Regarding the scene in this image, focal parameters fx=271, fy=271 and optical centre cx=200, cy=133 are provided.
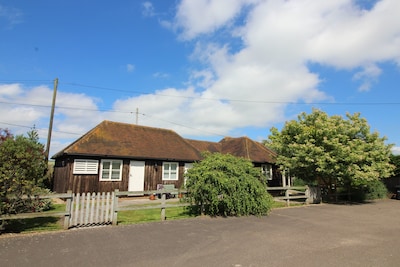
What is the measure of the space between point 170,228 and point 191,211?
12.1ft

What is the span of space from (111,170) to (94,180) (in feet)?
4.14

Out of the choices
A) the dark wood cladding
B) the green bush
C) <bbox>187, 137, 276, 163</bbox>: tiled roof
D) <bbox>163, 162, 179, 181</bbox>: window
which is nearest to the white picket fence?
the dark wood cladding

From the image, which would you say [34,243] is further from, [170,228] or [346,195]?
[346,195]

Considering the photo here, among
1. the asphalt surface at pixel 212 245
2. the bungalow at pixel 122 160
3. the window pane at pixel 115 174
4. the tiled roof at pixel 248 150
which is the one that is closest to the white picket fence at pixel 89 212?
the asphalt surface at pixel 212 245

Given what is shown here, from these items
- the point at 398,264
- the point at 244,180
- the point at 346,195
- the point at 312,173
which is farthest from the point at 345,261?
the point at 346,195

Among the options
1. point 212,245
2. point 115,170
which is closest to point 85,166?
point 115,170

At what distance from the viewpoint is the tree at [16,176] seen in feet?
24.7

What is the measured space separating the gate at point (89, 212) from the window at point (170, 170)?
11213mm

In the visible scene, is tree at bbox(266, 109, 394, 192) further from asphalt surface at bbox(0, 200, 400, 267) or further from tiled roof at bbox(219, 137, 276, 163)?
asphalt surface at bbox(0, 200, 400, 267)

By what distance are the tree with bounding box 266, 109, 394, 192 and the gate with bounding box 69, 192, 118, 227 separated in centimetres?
1163

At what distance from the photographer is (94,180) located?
17578 millimetres

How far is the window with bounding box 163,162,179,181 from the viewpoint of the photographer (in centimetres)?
2066

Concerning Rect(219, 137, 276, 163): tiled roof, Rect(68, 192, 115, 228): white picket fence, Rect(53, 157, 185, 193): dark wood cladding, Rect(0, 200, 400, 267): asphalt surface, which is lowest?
Rect(0, 200, 400, 267): asphalt surface

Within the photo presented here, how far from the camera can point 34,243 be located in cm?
675
